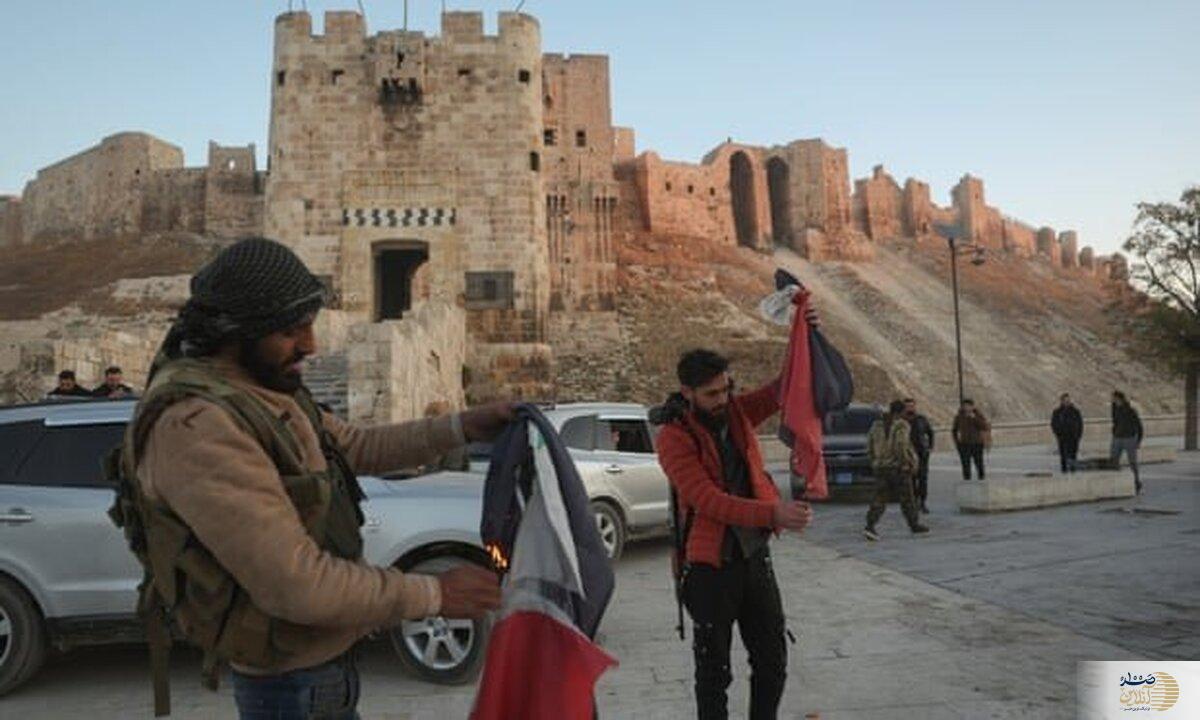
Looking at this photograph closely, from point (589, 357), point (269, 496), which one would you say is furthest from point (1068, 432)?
point (589, 357)

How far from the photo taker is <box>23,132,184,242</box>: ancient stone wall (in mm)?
52844

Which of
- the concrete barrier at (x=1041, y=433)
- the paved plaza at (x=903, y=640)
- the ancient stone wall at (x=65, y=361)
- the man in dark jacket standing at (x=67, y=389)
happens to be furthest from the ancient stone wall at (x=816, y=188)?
the man in dark jacket standing at (x=67, y=389)

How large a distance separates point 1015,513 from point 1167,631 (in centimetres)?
652

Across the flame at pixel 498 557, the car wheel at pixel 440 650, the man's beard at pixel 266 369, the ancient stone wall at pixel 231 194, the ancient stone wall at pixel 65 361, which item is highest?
the ancient stone wall at pixel 231 194

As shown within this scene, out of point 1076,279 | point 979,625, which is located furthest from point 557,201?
point 1076,279

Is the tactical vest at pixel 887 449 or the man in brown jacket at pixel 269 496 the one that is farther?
the tactical vest at pixel 887 449

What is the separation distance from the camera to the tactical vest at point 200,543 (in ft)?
6.01

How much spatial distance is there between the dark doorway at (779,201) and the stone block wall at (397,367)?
4586 centimetres

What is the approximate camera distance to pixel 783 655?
3564mm

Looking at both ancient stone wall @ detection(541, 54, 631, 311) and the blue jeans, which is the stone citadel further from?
the blue jeans

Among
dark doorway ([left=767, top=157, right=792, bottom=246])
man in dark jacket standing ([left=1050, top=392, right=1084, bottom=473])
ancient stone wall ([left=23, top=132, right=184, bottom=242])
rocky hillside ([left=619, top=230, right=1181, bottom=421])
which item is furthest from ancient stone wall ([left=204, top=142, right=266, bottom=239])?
man in dark jacket standing ([left=1050, top=392, right=1084, bottom=473])

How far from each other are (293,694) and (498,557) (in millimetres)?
632

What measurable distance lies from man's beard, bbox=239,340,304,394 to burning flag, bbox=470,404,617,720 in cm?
62

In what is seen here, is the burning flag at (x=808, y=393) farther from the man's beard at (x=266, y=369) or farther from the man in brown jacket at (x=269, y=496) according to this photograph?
the man's beard at (x=266, y=369)
